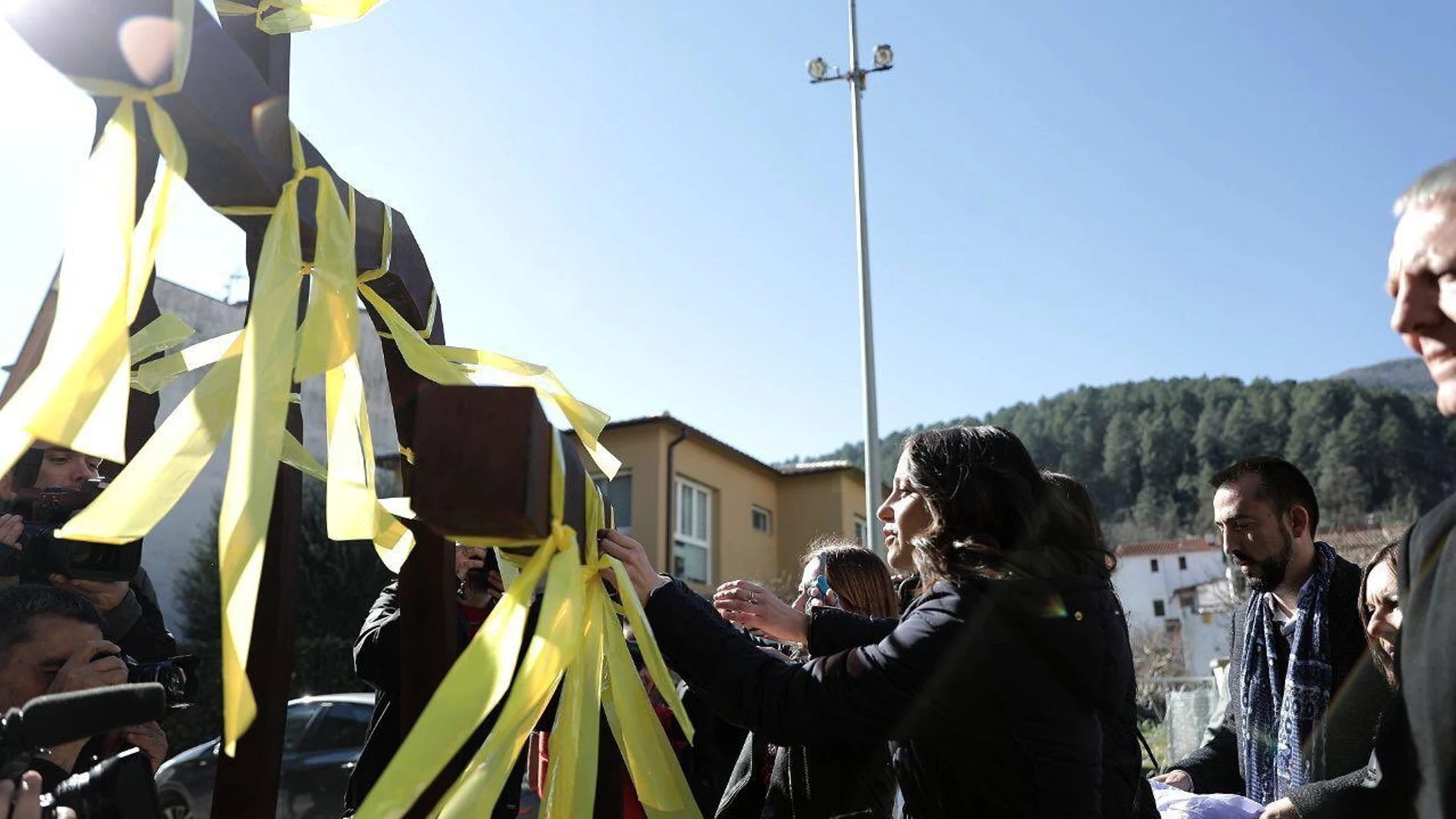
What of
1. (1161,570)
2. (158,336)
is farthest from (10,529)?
(1161,570)

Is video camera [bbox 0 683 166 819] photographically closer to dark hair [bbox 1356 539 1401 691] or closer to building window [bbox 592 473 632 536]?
dark hair [bbox 1356 539 1401 691]

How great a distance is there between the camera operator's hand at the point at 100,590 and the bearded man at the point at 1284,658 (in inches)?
110

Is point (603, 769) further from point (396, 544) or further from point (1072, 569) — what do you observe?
point (1072, 569)

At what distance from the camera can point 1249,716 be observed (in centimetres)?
324

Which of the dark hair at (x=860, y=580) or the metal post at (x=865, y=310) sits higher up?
the metal post at (x=865, y=310)

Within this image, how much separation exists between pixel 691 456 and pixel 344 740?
12.2 meters

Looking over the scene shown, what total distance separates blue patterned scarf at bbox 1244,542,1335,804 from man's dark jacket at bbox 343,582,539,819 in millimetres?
2115

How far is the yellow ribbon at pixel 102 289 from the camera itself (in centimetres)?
110

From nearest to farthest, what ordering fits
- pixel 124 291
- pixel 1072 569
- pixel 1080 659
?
pixel 124 291
pixel 1080 659
pixel 1072 569

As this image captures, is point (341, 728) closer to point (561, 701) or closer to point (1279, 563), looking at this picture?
point (1279, 563)

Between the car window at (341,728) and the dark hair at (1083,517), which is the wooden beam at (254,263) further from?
the car window at (341,728)

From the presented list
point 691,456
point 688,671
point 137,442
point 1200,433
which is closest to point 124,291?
point 137,442

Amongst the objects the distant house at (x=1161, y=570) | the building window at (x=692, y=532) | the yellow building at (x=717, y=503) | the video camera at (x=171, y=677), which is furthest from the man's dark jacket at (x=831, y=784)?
the distant house at (x=1161, y=570)

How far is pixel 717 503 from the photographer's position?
21.3 metres
